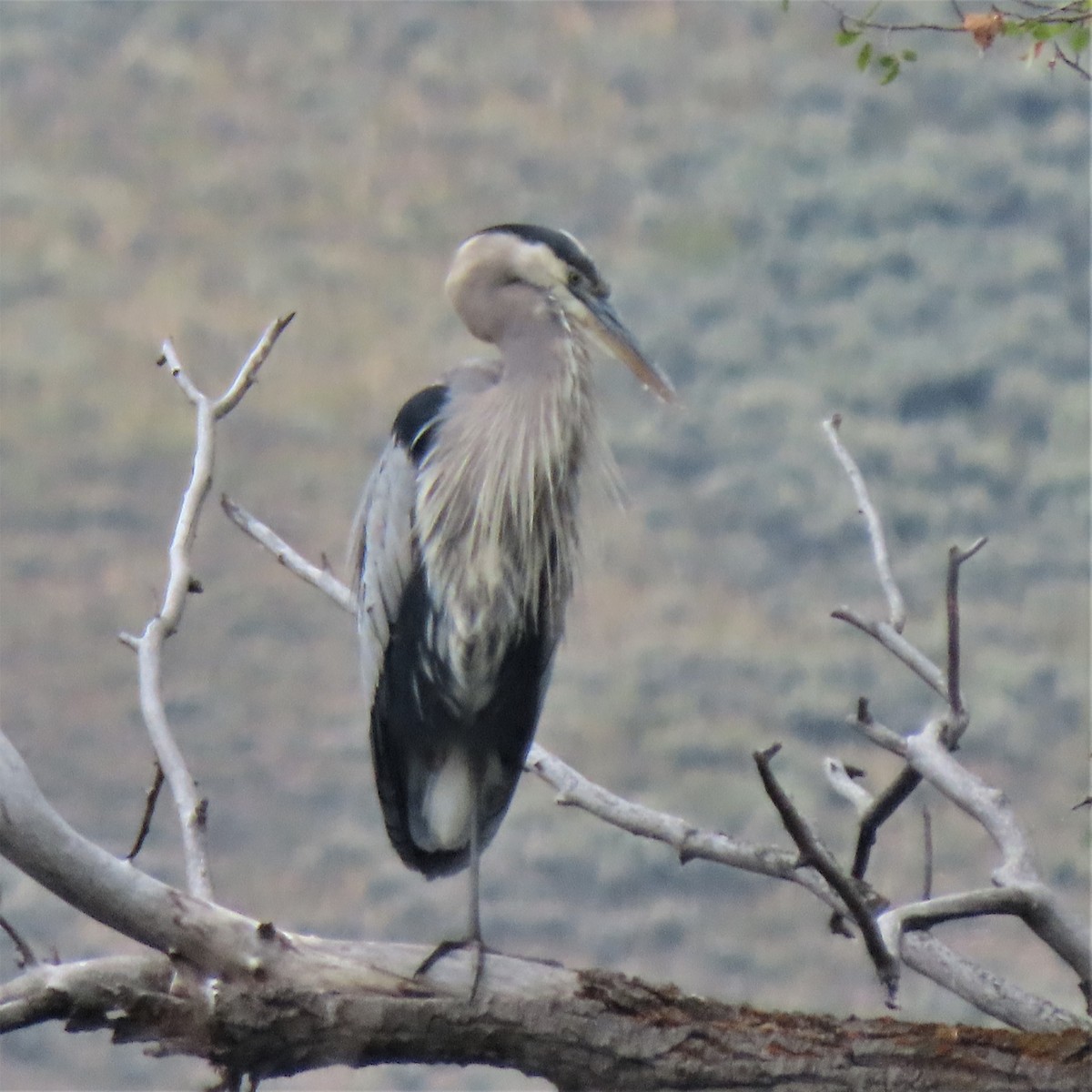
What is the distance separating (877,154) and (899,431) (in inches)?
27.5

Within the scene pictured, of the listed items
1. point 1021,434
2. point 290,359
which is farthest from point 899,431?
point 290,359

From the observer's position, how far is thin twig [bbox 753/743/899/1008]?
0.92m

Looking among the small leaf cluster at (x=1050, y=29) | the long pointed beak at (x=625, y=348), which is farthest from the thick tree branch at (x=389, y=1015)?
the small leaf cluster at (x=1050, y=29)

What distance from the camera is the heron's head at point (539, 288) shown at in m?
1.55

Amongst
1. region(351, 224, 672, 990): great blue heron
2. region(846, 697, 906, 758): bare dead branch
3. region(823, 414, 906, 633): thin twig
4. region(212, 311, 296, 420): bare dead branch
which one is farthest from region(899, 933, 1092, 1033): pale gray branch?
region(212, 311, 296, 420): bare dead branch

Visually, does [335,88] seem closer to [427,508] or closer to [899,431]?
[899,431]

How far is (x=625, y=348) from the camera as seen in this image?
1549 mm

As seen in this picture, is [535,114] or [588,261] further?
[535,114]

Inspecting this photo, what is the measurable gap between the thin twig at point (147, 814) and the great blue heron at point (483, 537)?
15.8 inches

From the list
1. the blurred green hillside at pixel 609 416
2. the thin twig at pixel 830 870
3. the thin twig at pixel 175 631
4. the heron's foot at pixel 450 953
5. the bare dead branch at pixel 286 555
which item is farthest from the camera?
the blurred green hillside at pixel 609 416

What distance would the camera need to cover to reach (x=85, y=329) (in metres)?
3.74

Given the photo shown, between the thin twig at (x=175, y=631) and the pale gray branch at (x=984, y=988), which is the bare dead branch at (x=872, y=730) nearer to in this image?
the pale gray branch at (x=984, y=988)

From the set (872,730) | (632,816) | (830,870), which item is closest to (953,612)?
(872,730)

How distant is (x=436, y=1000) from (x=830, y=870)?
0.85 feet
